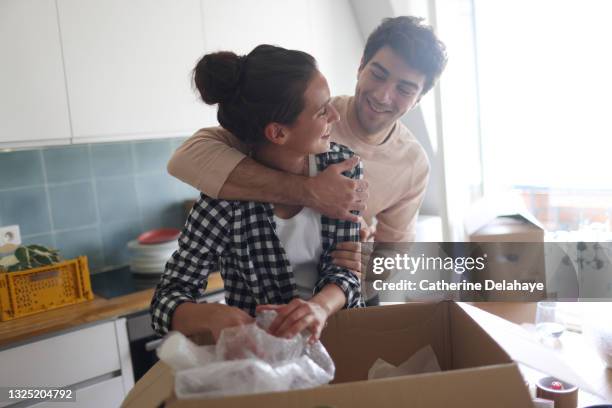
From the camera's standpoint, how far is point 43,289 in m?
2.03

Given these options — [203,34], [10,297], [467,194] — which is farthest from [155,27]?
[467,194]

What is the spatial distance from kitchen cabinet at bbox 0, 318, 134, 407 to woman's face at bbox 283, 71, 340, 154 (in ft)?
4.18

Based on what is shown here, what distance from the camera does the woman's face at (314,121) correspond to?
108cm

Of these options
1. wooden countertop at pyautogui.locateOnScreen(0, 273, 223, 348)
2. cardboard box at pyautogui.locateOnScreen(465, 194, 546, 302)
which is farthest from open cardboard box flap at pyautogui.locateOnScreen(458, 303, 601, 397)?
wooden countertop at pyautogui.locateOnScreen(0, 273, 223, 348)

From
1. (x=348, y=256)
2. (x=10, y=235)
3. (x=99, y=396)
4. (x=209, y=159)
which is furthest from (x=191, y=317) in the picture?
(x=10, y=235)

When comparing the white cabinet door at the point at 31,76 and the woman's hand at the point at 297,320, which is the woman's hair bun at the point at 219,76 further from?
the white cabinet door at the point at 31,76

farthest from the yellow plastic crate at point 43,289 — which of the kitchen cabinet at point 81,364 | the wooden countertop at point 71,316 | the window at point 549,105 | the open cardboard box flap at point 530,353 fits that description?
the window at point 549,105

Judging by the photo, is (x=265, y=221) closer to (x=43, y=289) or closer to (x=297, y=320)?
(x=297, y=320)

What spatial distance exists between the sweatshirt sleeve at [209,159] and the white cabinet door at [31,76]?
0.91 m

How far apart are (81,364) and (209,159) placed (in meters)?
1.17

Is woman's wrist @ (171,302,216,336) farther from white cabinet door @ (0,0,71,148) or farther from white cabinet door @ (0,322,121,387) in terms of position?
white cabinet door @ (0,0,71,148)

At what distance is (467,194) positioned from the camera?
128 inches

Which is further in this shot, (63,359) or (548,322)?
(63,359)

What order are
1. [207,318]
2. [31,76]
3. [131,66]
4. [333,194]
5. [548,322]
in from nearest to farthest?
[207,318] < [333,194] < [548,322] < [31,76] < [131,66]
